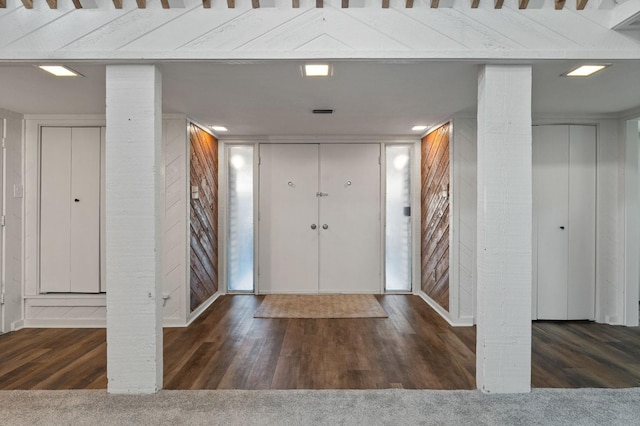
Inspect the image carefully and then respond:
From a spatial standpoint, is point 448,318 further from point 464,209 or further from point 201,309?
A: point 201,309

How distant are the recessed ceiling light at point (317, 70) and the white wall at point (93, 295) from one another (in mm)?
1828

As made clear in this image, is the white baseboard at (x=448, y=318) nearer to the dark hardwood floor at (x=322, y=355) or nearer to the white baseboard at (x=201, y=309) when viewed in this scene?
the dark hardwood floor at (x=322, y=355)

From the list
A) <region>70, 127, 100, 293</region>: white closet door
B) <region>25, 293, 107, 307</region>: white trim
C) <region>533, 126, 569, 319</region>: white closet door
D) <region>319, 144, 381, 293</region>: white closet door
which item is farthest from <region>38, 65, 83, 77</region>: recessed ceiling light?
<region>533, 126, 569, 319</region>: white closet door

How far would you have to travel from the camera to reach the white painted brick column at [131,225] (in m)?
2.36

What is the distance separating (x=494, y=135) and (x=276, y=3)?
1.51 meters

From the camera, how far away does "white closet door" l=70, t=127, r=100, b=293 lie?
4.03 meters

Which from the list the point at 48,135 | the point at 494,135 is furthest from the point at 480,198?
the point at 48,135

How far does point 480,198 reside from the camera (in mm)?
2422

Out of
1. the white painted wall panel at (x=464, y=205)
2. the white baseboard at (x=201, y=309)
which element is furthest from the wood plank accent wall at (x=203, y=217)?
the white painted wall panel at (x=464, y=205)

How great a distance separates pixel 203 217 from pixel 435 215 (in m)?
2.76

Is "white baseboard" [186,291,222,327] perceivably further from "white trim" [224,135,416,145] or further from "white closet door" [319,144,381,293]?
"white trim" [224,135,416,145]

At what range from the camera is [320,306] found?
468 centimetres

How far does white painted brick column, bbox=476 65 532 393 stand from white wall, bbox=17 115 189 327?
9.49ft

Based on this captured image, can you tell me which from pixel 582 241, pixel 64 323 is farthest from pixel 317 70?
pixel 64 323
